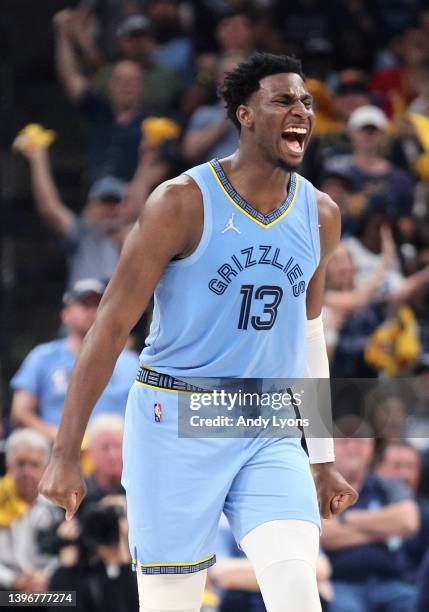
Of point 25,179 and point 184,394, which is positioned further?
point 25,179

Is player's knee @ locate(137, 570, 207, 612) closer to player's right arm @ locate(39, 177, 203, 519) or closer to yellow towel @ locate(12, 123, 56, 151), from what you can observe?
player's right arm @ locate(39, 177, 203, 519)

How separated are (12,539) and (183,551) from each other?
2196 millimetres

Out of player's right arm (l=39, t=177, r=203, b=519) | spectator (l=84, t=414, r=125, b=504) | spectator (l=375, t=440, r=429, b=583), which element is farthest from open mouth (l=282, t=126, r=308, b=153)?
spectator (l=375, t=440, r=429, b=583)

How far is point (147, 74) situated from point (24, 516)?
4.21 m

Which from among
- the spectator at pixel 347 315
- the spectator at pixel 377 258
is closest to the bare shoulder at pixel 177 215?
the spectator at pixel 347 315

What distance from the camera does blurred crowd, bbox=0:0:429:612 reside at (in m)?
5.27

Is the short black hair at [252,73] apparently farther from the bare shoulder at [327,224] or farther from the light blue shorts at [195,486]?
the light blue shorts at [195,486]

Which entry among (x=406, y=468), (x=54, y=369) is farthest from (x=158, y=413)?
(x=54, y=369)

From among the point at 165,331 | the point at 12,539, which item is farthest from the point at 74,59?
the point at 165,331

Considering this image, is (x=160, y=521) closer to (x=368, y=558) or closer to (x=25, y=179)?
(x=368, y=558)

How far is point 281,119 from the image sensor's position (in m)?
3.43

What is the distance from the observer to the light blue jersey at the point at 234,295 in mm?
3383

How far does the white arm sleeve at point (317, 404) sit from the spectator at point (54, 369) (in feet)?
8.97

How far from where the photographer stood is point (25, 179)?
28.9 feet
